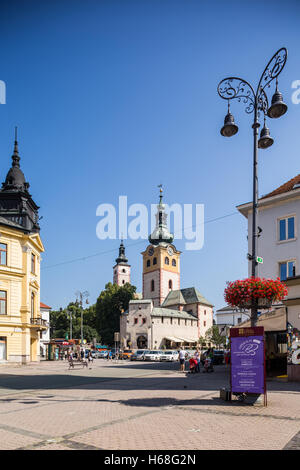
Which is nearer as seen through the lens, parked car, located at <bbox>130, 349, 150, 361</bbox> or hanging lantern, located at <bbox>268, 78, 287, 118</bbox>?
hanging lantern, located at <bbox>268, 78, 287, 118</bbox>

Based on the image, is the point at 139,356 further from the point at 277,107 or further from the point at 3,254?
the point at 277,107

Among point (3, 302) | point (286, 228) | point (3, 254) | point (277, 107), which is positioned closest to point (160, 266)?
point (3, 254)

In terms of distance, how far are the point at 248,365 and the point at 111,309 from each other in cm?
7757

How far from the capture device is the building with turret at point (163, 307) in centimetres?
7462

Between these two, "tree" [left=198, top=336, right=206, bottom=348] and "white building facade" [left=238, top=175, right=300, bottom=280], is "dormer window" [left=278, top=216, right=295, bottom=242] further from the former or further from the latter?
"tree" [left=198, top=336, right=206, bottom=348]

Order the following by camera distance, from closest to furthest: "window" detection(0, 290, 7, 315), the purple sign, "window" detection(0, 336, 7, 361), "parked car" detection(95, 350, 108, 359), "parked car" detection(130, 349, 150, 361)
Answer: the purple sign, "window" detection(0, 336, 7, 361), "window" detection(0, 290, 7, 315), "parked car" detection(130, 349, 150, 361), "parked car" detection(95, 350, 108, 359)

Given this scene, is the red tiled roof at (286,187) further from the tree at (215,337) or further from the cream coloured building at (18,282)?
the tree at (215,337)

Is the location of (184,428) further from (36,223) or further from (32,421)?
(36,223)

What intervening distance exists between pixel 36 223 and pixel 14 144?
370 inches

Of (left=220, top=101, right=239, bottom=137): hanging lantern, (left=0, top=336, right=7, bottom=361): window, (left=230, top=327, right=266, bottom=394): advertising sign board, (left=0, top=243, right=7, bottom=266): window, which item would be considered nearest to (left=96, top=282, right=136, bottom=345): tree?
(left=0, top=336, right=7, bottom=361): window

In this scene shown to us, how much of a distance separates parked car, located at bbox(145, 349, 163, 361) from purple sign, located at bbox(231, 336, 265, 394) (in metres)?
37.8

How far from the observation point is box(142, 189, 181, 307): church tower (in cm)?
9538

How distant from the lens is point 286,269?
2577 centimetres

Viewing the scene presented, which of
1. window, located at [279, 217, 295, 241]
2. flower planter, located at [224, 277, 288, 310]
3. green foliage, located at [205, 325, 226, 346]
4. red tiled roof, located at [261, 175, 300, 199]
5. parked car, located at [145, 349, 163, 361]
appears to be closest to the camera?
flower planter, located at [224, 277, 288, 310]
